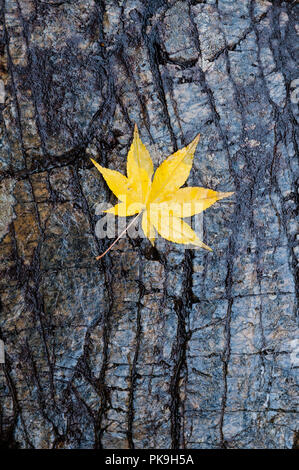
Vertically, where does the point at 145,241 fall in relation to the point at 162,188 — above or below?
below

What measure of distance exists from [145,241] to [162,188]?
7.5 inches

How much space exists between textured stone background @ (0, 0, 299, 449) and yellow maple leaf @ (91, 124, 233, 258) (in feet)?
0.11

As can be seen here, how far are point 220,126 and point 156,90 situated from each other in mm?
249

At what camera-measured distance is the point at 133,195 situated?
1.10 meters

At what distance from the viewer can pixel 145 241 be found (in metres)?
1.13

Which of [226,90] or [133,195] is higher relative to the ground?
[226,90]

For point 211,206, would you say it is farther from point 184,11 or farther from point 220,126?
point 184,11

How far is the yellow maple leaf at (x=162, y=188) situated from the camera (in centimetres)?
109

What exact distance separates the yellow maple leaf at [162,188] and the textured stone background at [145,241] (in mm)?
34

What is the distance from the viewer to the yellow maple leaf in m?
1.09

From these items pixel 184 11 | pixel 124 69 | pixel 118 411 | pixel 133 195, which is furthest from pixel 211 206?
pixel 118 411

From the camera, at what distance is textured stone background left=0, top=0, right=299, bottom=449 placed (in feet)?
3.64
